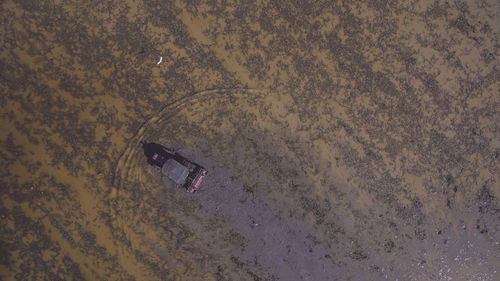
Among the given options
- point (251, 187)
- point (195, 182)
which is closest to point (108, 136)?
point (195, 182)

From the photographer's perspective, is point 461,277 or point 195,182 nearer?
point 195,182

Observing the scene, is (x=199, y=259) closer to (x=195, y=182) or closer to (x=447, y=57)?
(x=195, y=182)

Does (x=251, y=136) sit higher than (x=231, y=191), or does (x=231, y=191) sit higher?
(x=251, y=136)
